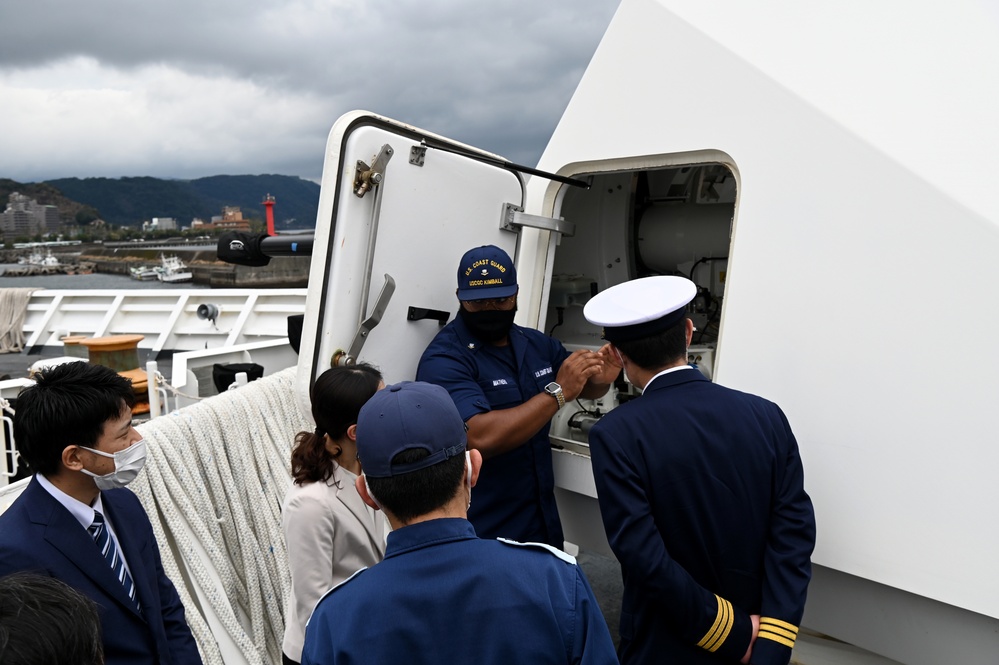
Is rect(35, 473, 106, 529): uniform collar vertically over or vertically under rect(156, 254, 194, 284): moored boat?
over

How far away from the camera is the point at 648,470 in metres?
1.95

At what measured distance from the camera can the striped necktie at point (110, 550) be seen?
6.22 feet

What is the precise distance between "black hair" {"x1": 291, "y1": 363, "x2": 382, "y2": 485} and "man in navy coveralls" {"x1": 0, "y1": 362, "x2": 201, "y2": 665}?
43 centimetres

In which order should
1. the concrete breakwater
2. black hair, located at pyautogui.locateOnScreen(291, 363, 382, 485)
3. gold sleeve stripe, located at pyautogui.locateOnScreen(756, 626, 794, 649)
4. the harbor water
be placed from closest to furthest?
gold sleeve stripe, located at pyautogui.locateOnScreen(756, 626, 794, 649) < black hair, located at pyautogui.locateOnScreen(291, 363, 382, 485) < the concrete breakwater < the harbor water

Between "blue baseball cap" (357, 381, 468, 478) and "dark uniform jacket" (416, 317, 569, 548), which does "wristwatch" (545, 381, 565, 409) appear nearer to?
"dark uniform jacket" (416, 317, 569, 548)

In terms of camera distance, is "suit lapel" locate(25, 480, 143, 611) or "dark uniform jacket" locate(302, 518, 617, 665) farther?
"suit lapel" locate(25, 480, 143, 611)

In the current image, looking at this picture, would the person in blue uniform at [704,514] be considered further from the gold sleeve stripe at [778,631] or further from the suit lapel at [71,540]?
the suit lapel at [71,540]

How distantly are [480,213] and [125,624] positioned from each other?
1.88m

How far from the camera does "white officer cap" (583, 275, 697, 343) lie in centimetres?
201

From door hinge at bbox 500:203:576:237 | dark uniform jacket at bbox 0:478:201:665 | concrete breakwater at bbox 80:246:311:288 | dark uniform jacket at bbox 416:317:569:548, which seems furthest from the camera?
concrete breakwater at bbox 80:246:311:288

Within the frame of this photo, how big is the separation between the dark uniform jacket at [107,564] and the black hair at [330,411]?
0.45 m

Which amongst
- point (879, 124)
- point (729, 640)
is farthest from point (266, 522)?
point (879, 124)

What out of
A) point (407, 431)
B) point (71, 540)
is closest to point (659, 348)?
point (407, 431)

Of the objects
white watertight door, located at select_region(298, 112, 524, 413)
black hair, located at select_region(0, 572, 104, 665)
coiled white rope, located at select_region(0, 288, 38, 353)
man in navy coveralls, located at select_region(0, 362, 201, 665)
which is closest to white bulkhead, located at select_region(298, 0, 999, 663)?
white watertight door, located at select_region(298, 112, 524, 413)
